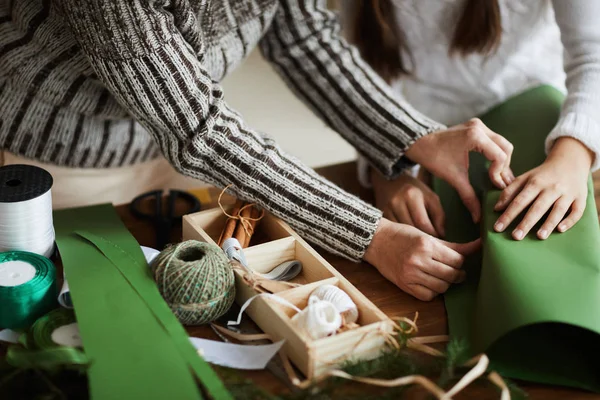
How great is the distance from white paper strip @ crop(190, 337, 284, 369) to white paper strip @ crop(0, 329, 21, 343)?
0.62 feet

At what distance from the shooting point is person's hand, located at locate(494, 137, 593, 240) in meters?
0.88

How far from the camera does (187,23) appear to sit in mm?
884

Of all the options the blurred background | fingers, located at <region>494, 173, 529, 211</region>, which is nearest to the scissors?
fingers, located at <region>494, 173, 529, 211</region>

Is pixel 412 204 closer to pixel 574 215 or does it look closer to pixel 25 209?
pixel 574 215

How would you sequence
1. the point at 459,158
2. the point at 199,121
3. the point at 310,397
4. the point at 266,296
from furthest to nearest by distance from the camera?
the point at 459,158
the point at 199,121
the point at 266,296
the point at 310,397

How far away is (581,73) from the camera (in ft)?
3.42

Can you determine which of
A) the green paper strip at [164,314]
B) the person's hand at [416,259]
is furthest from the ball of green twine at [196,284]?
the person's hand at [416,259]

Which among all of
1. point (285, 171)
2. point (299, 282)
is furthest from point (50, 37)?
point (299, 282)

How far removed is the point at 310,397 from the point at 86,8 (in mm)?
525

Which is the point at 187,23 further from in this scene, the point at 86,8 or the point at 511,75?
the point at 511,75

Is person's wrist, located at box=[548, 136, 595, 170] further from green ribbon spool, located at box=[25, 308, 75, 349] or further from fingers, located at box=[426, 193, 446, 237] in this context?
green ribbon spool, located at box=[25, 308, 75, 349]

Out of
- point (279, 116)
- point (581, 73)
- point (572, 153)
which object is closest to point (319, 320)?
point (572, 153)

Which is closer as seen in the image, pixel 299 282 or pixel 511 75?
pixel 299 282

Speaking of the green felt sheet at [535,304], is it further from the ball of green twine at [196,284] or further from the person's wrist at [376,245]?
the ball of green twine at [196,284]
